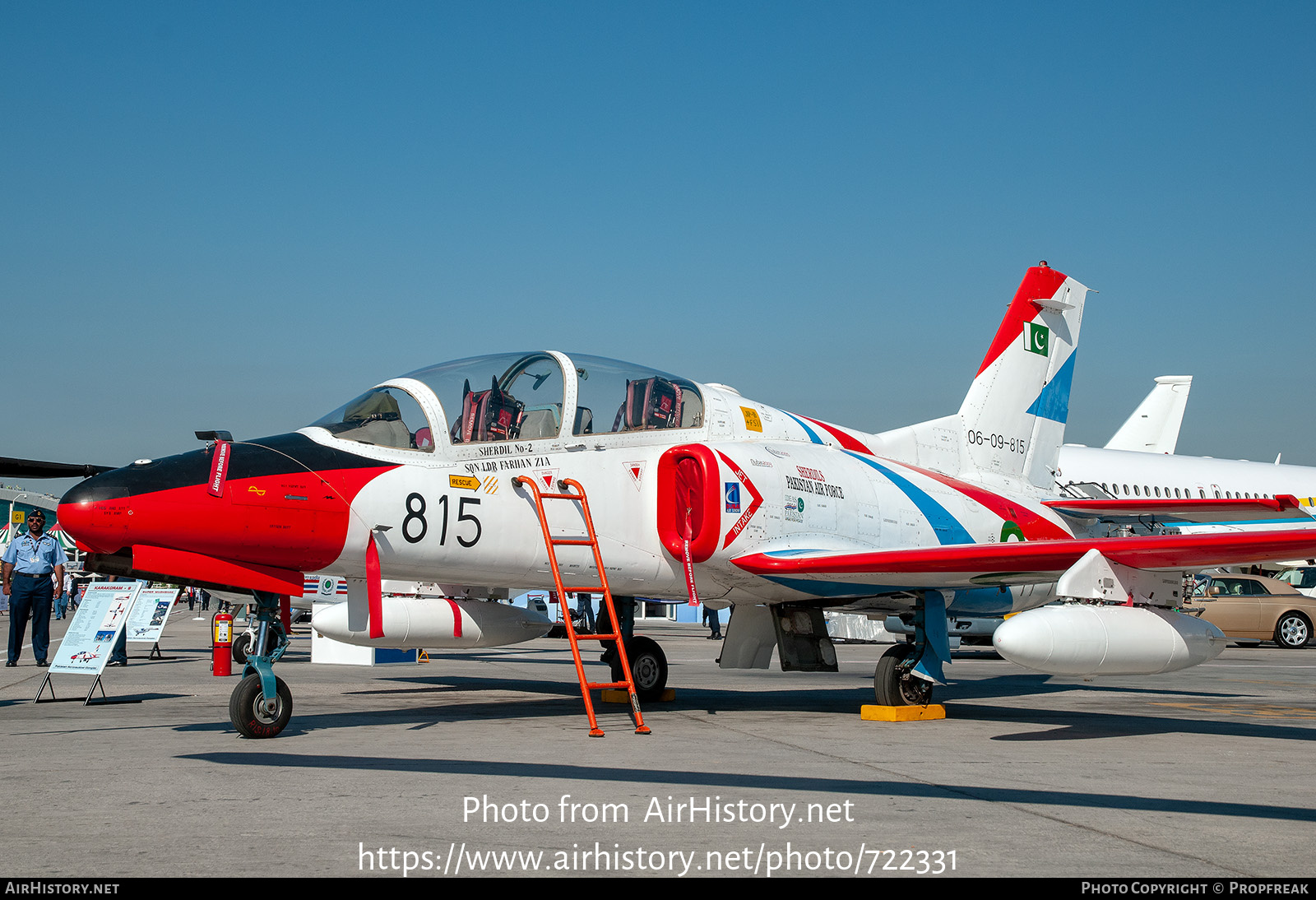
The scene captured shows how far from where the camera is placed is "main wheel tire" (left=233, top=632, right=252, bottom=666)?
17.1 meters

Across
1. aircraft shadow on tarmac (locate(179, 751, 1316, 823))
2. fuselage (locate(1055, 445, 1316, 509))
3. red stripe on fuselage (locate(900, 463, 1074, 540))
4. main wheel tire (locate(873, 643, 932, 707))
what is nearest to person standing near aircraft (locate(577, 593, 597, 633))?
main wheel tire (locate(873, 643, 932, 707))

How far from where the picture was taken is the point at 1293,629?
2362cm

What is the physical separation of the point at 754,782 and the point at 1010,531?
717 centimetres

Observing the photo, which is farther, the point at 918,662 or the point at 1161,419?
the point at 1161,419

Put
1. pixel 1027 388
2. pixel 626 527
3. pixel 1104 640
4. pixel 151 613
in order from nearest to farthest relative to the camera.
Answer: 1. pixel 1104 640
2. pixel 626 527
3. pixel 151 613
4. pixel 1027 388

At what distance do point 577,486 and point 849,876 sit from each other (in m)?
5.34

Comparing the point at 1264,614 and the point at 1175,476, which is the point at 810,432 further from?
the point at 1175,476

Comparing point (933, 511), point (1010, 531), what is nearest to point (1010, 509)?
point (1010, 531)

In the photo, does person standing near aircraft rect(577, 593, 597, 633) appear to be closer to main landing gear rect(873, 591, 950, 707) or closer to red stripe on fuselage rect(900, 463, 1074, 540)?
main landing gear rect(873, 591, 950, 707)

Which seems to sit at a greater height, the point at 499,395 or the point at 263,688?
the point at 499,395

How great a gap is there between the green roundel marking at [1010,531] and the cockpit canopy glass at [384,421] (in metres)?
6.74

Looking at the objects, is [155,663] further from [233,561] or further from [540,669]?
[233,561]

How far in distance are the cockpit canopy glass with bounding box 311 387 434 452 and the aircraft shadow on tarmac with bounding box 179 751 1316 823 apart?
7.75ft

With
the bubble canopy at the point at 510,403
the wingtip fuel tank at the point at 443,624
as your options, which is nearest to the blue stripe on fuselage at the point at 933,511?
the bubble canopy at the point at 510,403
